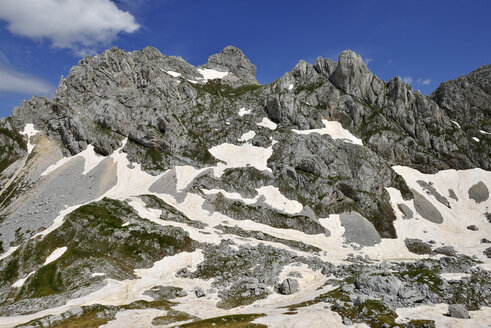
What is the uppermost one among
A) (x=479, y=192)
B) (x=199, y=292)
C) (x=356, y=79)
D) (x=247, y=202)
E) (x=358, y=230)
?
(x=356, y=79)

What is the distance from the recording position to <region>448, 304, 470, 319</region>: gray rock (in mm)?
41494

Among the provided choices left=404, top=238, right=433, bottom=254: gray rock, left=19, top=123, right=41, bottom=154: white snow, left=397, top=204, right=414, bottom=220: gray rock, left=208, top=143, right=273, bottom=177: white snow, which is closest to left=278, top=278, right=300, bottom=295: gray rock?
left=404, top=238, right=433, bottom=254: gray rock

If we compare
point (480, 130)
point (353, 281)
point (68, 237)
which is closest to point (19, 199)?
point (68, 237)

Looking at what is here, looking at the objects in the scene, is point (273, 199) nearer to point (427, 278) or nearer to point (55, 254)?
point (427, 278)

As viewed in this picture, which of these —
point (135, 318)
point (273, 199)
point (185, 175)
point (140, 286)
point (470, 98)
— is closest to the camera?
point (135, 318)

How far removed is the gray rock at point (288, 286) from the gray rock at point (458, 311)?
2657cm

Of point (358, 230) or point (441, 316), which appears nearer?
point (441, 316)

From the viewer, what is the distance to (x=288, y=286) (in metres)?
59.0

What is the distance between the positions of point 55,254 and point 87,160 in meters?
61.9

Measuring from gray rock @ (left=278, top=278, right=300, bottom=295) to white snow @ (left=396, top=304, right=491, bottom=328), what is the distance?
20158 mm

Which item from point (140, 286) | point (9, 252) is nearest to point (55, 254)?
point (9, 252)

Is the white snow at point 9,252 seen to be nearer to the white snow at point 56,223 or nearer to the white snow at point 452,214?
the white snow at point 56,223

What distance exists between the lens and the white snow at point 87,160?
123m

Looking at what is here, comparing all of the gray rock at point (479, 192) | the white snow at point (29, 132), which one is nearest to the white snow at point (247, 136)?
the white snow at point (29, 132)
